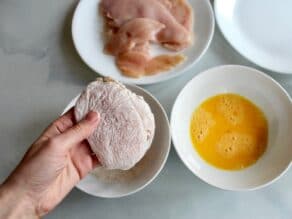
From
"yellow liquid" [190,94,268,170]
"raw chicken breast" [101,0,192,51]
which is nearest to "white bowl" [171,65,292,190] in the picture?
"yellow liquid" [190,94,268,170]

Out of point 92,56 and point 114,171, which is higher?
point 92,56

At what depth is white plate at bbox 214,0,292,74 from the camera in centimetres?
110

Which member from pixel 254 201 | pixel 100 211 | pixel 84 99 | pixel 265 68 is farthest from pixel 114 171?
pixel 265 68

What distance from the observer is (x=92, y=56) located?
111 cm

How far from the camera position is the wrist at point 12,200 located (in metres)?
0.82

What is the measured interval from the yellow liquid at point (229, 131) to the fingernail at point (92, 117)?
239 mm

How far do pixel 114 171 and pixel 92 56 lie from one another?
0.90 feet

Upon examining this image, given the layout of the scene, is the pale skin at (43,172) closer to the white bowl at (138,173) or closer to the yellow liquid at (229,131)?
the white bowl at (138,173)

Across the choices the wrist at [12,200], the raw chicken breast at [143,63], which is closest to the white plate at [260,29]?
the raw chicken breast at [143,63]

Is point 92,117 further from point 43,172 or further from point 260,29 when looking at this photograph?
point 260,29

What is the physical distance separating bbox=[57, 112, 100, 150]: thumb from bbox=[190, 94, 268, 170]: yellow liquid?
0.25 m

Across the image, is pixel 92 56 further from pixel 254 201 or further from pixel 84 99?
pixel 254 201

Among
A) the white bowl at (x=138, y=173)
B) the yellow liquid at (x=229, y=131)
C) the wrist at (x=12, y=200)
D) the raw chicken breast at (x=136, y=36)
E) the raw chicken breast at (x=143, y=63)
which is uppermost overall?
the wrist at (x=12, y=200)

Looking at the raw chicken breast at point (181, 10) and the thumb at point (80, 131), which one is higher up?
the thumb at point (80, 131)
